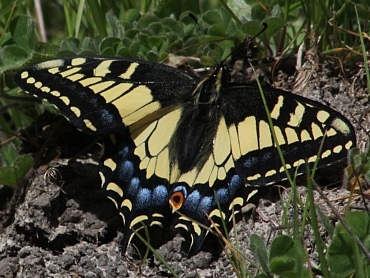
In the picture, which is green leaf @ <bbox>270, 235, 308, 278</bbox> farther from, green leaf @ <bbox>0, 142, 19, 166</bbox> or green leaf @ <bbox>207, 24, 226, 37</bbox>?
green leaf @ <bbox>0, 142, 19, 166</bbox>

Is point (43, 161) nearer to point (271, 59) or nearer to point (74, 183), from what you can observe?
point (74, 183)

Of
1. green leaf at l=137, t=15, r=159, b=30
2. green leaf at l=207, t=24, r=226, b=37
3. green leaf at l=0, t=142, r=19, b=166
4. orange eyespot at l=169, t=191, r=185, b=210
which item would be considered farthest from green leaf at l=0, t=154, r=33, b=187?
green leaf at l=207, t=24, r=226, b=37

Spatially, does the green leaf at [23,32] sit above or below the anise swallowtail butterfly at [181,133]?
Result: above

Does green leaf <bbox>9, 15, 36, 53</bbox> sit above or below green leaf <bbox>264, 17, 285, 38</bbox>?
above

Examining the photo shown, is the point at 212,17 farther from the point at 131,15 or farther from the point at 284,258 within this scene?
the point at 284,258

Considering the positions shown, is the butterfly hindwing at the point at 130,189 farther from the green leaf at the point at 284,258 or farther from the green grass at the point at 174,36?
the green leaf at the point at 284,258

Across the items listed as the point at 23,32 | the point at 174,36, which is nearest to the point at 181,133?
the point at 174,36

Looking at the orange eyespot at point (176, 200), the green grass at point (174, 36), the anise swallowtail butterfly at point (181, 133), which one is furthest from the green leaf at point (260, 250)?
the green grass at point (174, 36)
